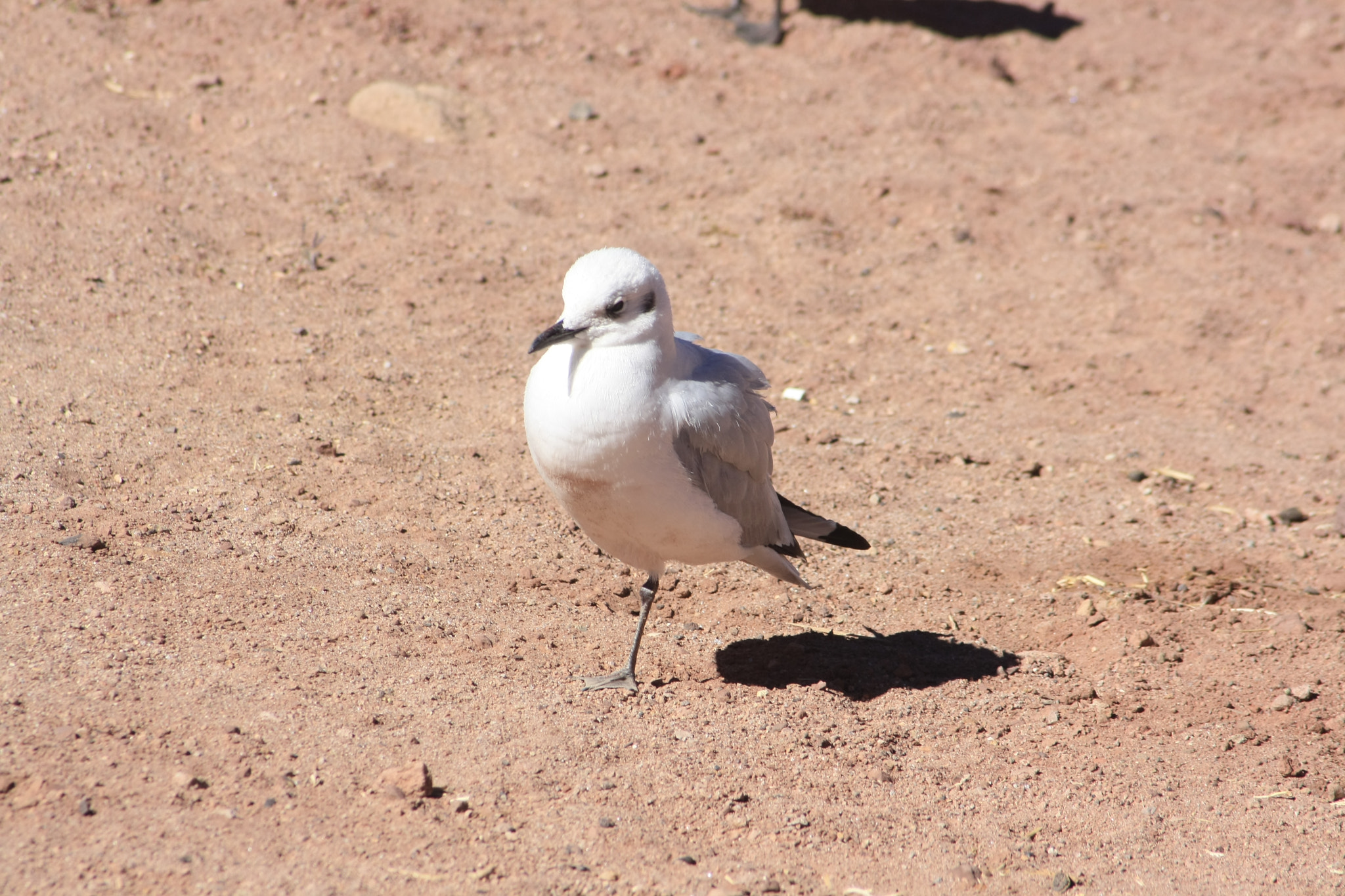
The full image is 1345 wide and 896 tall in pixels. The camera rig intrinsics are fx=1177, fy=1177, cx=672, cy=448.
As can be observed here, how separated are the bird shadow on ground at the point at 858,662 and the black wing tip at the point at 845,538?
0.35 m

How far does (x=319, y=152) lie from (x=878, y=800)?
5261 millimetres

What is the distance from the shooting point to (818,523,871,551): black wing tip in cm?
453

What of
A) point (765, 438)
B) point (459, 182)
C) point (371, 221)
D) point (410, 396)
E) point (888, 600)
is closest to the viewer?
point (765, 438)

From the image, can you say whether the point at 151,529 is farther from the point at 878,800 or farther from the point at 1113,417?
the point at 1113,417

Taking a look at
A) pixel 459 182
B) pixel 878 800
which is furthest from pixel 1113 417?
pixel 459 182

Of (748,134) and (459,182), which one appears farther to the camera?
(748,134)

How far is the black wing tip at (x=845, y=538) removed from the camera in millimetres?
4531

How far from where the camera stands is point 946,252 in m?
7.27

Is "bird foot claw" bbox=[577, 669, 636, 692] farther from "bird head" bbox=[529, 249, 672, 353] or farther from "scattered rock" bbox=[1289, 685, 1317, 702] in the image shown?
"scattered rock" bbox=[1289, 685, 1317, 702]

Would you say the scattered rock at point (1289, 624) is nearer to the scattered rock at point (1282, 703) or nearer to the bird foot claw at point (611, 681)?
the scattered rock at point (1282, 703)

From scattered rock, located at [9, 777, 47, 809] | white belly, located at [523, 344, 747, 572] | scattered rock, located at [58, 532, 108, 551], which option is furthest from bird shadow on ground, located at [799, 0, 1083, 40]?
scattered rock, located at [9, 777, 47, 809]

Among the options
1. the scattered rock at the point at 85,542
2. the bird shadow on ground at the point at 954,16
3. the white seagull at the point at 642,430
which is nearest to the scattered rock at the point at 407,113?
the bird shadow on ground at the point at 954,16

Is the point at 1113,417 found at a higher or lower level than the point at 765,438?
lower

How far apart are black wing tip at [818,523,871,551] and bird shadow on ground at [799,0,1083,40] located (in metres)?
6.19
